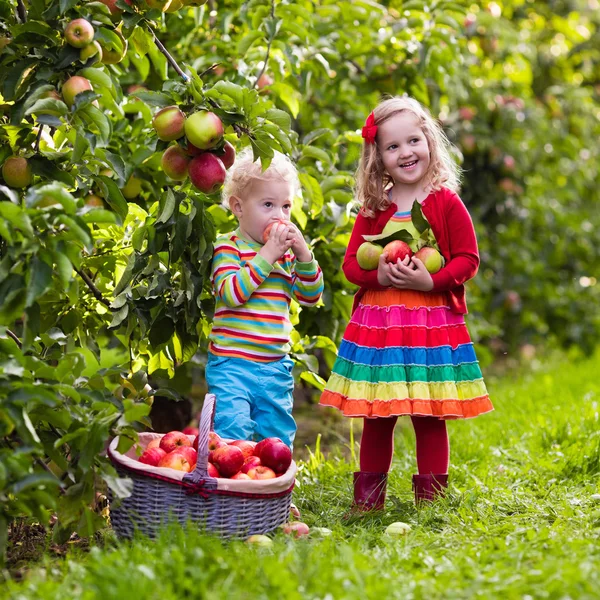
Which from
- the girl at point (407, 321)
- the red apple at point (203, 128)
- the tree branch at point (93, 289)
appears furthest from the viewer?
the tree branch at point (93, 289)

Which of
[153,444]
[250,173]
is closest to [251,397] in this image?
[153,444]

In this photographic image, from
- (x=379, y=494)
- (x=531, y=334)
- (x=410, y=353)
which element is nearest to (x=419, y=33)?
(x=410, y=353)

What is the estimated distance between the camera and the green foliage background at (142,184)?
2129mm

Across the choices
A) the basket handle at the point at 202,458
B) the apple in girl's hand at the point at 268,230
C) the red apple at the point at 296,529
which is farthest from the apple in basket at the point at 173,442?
the apple in girl's hand at the point at 268,230

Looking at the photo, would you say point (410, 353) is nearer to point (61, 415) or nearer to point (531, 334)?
point (61, 415)

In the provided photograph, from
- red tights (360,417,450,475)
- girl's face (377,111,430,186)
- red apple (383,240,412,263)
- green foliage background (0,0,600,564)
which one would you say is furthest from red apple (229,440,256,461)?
girl's face (377,111,430,186)

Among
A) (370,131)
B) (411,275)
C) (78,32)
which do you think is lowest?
(411,275)

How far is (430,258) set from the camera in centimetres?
268

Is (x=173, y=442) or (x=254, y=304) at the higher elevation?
(x=254, y=304)

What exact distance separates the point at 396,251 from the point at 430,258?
0.10 meters

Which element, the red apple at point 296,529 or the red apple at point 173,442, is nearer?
the red apple at point 296,529

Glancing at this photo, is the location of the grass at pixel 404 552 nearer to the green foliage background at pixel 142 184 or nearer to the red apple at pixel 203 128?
the green foliage background at pixel 142 184

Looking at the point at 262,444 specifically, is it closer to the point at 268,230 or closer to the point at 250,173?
the point at 268,230

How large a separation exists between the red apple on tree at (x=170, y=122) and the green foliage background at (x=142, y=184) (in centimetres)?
5
